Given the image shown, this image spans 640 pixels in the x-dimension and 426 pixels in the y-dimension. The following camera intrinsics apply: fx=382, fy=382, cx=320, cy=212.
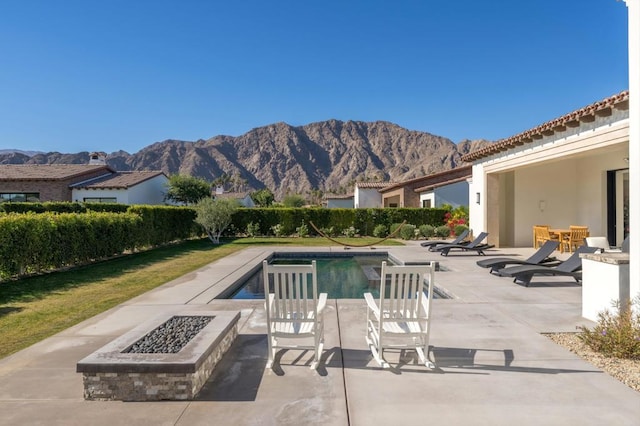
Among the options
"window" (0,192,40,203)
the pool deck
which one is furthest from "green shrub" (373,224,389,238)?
"window" (0,192,40,203)

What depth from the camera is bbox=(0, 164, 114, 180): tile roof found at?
28.8 m

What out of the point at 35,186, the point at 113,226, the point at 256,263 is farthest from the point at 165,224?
the point at 35,186

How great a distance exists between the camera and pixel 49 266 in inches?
457

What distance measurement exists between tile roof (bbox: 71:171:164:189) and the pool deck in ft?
87.7

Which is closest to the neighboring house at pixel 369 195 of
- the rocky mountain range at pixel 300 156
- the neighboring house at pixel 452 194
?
the neighboring house at pixel 452 194

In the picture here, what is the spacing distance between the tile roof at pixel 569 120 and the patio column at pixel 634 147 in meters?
4.57

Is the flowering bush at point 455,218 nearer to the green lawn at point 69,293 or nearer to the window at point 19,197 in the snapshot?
the green lawn at point 69,293

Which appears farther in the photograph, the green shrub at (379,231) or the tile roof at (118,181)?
the tile roof at (118,181)

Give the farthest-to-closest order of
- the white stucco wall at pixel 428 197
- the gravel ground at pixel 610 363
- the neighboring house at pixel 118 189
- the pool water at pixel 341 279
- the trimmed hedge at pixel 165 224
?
1. the neighboring house at pixel 118 189
2. the white stucco wall at pixel 428 197
3. the trimmed hedge at pixel 165 224
4. the pool water at pixel 341 279
5. the gravel ground at pixel 610 363

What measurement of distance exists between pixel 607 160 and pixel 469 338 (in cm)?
1433

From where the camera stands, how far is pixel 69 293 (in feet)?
28.3

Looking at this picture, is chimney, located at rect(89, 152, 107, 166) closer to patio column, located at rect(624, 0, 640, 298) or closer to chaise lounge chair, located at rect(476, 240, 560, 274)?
chaise lounge chair, located at rect(476, 240, 560, 274)

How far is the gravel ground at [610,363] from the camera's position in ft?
A: 12.6

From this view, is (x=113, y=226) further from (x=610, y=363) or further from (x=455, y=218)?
(x=455, y=218)
